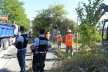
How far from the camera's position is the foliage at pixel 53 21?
4341 cm

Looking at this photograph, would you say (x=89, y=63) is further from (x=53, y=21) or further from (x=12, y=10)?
(x=12, y=10)

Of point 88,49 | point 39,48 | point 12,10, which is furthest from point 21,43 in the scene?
point 12,10

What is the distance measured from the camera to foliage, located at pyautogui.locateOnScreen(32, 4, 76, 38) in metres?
43.4

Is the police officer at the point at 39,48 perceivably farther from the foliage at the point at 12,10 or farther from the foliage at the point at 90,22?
the foliage at the point at 12,10

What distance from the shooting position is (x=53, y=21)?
44094 millimetres

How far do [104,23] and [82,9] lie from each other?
1.36 meters

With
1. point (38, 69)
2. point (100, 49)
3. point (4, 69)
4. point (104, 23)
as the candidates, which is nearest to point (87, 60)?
point (100, 49)

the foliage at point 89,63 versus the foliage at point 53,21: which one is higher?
the foliage at point 53,21

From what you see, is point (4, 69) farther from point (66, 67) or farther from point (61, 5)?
point (61, 5)

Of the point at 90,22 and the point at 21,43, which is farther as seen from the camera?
the point at 90,22

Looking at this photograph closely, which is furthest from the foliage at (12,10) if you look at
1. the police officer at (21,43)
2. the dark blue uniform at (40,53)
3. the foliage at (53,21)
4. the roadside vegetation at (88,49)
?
the dark blue uniform at (40,53)

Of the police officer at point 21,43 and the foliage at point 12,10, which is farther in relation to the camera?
the foliage at point 12,10

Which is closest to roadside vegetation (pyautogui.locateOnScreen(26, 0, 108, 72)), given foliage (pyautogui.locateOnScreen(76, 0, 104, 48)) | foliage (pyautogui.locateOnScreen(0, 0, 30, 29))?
foliage (pyautogui.locateOnScreen(76, 0, 104, 48))

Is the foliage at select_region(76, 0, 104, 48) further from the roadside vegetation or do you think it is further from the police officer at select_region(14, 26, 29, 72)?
the police officer at select_region(14, 26, 29, 72)
